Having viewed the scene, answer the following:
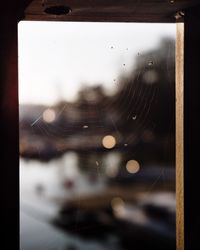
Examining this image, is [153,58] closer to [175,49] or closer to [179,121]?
[175,49]

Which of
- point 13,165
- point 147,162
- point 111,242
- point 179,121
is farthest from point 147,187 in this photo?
point 13,165

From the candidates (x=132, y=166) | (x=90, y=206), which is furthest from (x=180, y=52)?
(x=90, y=206)

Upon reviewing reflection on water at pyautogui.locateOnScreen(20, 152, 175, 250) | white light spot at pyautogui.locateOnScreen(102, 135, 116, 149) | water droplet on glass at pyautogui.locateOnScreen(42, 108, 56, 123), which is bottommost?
reflection on water at pyautogui.locateOnScreen(20, 152, 175, 250)

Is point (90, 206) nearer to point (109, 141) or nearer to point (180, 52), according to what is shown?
point (109, 141)

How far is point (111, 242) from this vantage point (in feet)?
14.9

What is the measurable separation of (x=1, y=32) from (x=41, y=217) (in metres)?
2.57
